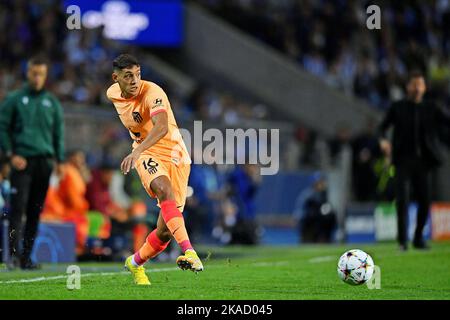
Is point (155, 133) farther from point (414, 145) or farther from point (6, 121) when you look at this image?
point (414, 145)

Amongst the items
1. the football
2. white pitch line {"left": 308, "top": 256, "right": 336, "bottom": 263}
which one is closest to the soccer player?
the football

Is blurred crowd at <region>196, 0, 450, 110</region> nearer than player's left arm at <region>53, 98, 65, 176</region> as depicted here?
No

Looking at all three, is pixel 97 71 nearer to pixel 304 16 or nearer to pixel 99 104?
pixel 99 104

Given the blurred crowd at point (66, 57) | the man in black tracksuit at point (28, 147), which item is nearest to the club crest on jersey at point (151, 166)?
the man in black tracksuit at point (28, 147)

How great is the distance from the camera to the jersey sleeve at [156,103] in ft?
34.5

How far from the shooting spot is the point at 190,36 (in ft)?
103

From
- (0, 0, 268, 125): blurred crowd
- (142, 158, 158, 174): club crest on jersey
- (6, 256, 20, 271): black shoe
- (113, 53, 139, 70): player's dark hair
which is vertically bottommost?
(6, 256, 20, 271): black shoe

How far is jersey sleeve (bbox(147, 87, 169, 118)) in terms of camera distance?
10.5 meters

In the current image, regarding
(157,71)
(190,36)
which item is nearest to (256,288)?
A: (157,71)

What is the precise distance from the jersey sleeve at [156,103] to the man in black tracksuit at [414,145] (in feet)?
20.7

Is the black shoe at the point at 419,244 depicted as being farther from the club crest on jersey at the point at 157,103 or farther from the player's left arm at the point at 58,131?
the club crest on jersey at the point at 157,103

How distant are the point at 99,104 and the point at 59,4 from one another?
4.94 metres

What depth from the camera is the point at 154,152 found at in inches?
421

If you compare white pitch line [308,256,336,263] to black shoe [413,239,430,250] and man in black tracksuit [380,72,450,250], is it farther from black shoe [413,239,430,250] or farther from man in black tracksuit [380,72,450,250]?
black shoe [413,239,430,250]
